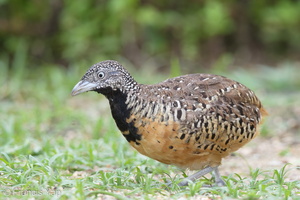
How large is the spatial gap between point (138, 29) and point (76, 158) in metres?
7.14

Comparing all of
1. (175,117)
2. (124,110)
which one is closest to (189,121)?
(175,117)

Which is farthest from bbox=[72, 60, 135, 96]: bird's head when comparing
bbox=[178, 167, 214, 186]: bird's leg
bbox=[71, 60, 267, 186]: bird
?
bbox=[178, 167, 214, 186]: bird's leg

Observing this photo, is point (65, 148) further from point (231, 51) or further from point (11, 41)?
point (231, 51)

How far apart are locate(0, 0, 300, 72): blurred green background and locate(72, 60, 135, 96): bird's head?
247 inches

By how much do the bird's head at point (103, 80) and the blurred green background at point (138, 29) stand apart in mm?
6282

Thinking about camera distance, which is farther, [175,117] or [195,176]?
[195,176]

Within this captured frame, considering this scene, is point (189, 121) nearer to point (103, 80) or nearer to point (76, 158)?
point (103, 80)

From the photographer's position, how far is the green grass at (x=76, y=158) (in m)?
4.54

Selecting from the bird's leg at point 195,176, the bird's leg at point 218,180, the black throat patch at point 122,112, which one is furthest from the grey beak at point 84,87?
the bird's leg at point 218,180

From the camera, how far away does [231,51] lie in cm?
1334

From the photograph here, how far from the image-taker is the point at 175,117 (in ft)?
16.0

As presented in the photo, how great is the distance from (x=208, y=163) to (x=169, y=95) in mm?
746

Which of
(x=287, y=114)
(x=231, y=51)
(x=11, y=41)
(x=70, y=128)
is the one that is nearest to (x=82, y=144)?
(x=70, y=128)

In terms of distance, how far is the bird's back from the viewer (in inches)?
191
